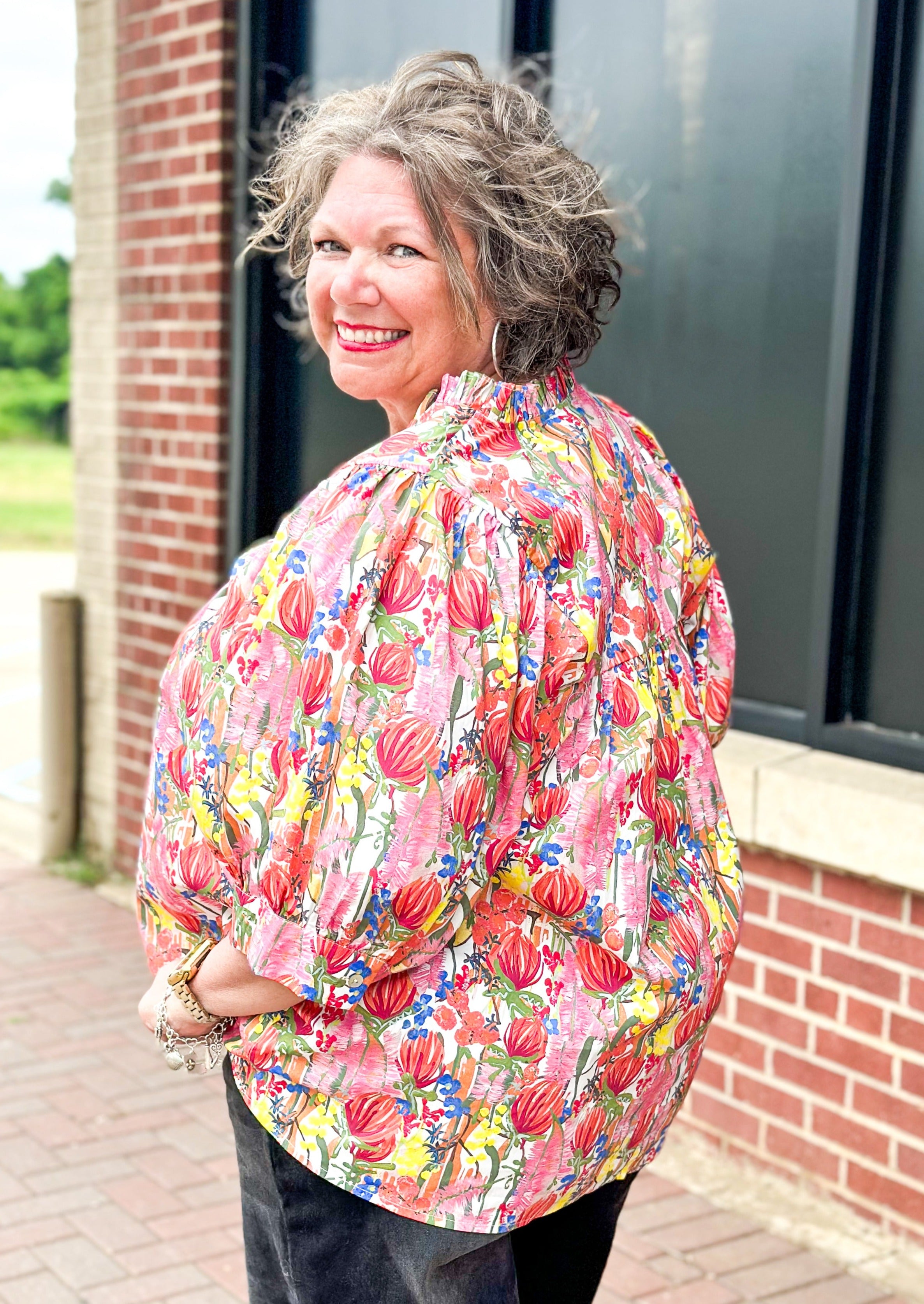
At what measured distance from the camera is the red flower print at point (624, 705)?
1656 millimetres

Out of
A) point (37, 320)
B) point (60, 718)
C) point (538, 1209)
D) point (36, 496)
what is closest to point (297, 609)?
point (538, 1209)

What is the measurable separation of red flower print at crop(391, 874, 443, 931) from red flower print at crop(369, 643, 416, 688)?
0.20 meters

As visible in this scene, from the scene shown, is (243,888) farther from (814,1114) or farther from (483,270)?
(814,1114)

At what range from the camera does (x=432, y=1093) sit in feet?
5.24

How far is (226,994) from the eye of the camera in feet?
5.43

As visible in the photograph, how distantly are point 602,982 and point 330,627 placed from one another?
51cm

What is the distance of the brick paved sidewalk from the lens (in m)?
3.12

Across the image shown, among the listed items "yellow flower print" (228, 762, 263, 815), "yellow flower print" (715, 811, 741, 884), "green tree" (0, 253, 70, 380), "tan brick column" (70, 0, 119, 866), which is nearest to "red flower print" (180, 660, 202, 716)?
"yellow flower print" (228, 762, 263, 815)

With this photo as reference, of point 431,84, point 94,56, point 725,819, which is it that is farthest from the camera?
point 94,56

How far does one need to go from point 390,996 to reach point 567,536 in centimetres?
54

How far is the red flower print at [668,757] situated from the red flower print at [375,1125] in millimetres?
476

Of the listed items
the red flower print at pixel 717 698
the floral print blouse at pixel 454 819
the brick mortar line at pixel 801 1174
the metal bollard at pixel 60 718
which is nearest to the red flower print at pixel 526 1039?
the floral print blouse at pixel 454 819

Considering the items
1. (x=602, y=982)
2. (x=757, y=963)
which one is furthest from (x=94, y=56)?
(x=602, y=982)

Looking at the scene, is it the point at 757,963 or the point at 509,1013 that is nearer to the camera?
the point at 509,1013
